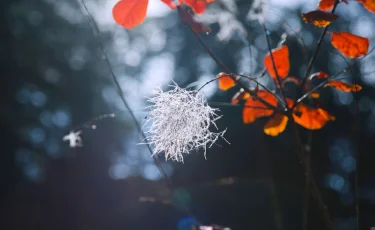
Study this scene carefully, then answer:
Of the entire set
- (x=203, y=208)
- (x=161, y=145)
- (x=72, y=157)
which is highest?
(x=72, y=157)

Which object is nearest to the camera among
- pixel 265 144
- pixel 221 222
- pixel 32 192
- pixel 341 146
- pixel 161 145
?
pixel 161 145

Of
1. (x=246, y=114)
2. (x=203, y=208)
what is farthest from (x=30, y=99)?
(x=246, y=114)

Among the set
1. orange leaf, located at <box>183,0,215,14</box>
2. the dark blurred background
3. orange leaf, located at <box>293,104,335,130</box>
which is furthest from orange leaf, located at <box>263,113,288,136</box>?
the dark blurred background

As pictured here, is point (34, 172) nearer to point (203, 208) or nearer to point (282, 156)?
point (203, 208)

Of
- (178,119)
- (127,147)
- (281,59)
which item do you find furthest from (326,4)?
(127,147)

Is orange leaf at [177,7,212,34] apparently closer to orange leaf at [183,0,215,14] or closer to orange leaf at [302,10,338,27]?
orange leaf at [183,0,215,14]

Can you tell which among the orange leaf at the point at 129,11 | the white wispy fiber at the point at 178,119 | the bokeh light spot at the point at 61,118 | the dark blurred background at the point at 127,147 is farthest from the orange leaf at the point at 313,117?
the bokeh light spot at the point at 61,118

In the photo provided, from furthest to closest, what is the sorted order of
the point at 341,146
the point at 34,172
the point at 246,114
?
the point at 34,172 < the point at 341,146 < the point at 246,114
